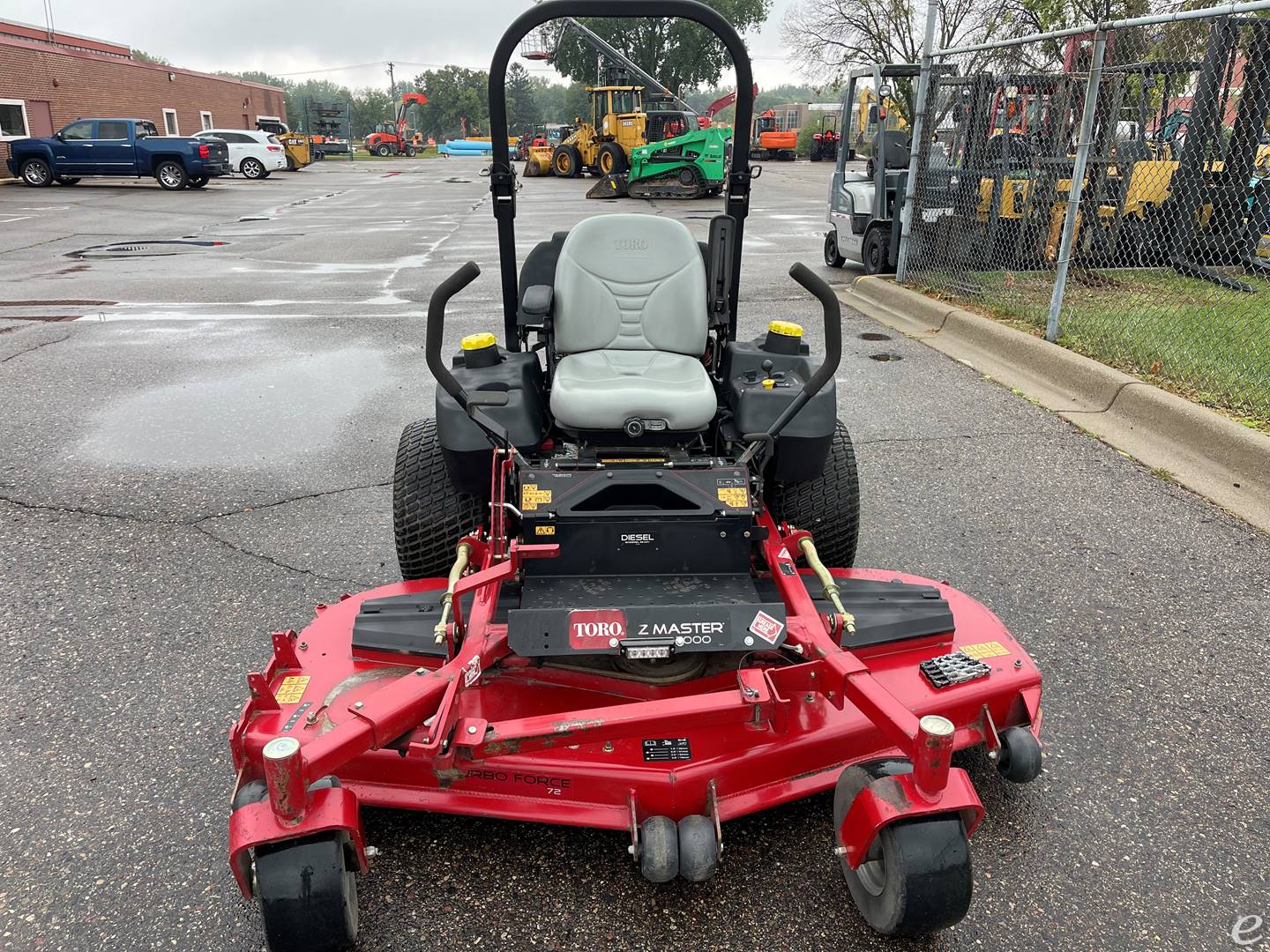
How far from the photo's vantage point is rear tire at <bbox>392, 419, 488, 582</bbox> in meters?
3.14

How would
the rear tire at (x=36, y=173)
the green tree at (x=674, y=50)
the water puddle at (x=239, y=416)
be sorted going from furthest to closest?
1. the green tree at (x=674, y=50)
2. the rear tire at (x=36, y=173)
3. the water puddle at (x=239, y=416)

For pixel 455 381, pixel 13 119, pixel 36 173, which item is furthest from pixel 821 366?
pixel 13 119

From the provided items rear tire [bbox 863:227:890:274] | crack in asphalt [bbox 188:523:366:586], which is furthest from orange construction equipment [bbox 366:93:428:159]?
crack in asphalt [bbox 188:523:366:586]

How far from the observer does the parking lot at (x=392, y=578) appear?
7.04 ft

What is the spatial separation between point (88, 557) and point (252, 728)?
214 centimetres

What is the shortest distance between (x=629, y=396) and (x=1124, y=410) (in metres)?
3.97

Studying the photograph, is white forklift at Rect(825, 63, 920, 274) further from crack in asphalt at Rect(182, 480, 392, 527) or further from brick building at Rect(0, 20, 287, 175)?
brick building at Rect(0, 20, 287, 175)

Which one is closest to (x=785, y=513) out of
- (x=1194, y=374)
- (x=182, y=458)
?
(x=182, y=458)

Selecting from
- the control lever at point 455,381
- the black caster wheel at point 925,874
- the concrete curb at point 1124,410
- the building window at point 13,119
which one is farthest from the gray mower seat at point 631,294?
the building window at point 13,119

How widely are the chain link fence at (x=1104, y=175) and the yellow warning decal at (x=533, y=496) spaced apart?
5.98 metres

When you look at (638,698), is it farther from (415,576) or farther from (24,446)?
(24,446)

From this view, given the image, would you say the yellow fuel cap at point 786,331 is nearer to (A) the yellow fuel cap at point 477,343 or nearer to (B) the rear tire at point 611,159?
(A) the yellow fuel cap at point 477,343

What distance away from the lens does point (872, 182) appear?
10.6 metres

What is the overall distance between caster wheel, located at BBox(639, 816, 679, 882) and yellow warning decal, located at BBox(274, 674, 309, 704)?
96cm
